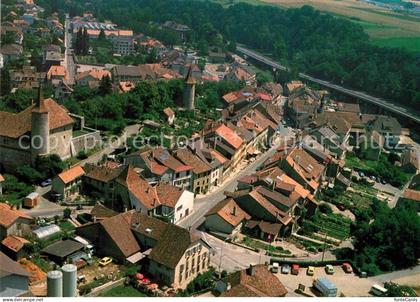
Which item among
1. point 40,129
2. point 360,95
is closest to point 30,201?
point 40,129

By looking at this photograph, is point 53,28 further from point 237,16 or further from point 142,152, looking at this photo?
point 142,152

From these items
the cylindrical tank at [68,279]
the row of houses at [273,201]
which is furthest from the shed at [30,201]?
the cylindrical tank at [68,279]

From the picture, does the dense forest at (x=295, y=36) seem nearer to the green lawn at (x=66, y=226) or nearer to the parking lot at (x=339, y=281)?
the parking lot at (x=339, y=281)

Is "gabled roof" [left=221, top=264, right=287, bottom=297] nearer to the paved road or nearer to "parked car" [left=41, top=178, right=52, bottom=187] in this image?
"parked car" [left=41, top=178, right=52, bottom=187]

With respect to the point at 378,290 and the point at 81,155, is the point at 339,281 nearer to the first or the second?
the point at 378,290

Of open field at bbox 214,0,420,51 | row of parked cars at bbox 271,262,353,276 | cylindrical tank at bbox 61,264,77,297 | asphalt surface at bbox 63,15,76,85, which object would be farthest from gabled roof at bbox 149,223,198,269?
open field at bbox 214,0,420,51

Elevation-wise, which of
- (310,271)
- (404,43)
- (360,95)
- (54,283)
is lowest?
(360,95)
